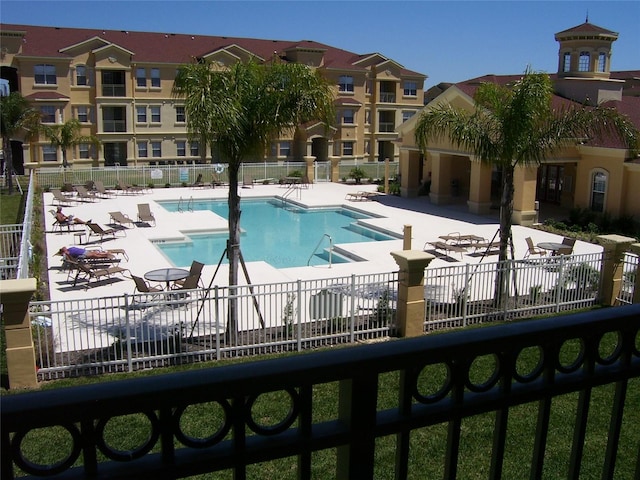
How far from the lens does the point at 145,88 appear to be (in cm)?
5003

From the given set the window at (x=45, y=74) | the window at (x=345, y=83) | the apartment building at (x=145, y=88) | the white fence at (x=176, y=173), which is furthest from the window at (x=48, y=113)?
the window at (x=345, y=83)

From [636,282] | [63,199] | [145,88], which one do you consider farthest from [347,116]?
[636,282]

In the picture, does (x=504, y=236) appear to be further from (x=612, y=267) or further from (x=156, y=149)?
(x=156, y=149)

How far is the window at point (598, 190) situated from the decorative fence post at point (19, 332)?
24.4 metres

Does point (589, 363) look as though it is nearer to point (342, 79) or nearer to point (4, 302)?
point (4, 302)

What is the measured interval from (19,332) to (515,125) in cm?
1120

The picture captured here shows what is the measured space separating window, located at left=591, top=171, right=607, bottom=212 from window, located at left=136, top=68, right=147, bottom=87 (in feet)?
112

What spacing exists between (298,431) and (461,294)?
12.4 meters

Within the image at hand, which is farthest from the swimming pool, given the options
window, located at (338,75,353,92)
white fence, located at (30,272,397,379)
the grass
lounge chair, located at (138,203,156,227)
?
window, located at (338,75,353,92)

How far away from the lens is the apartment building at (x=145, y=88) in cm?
4681

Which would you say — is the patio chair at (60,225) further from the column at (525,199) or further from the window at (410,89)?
the window at (410,89)

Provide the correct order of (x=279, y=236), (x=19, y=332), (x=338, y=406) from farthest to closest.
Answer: (x=279, y=236) < (x=19, y=332) < (x=338, y=406)

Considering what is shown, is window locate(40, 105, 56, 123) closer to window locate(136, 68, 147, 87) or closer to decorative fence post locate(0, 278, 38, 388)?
window locate(136, 68, 147, 87)

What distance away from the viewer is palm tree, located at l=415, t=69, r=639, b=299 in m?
15.2
